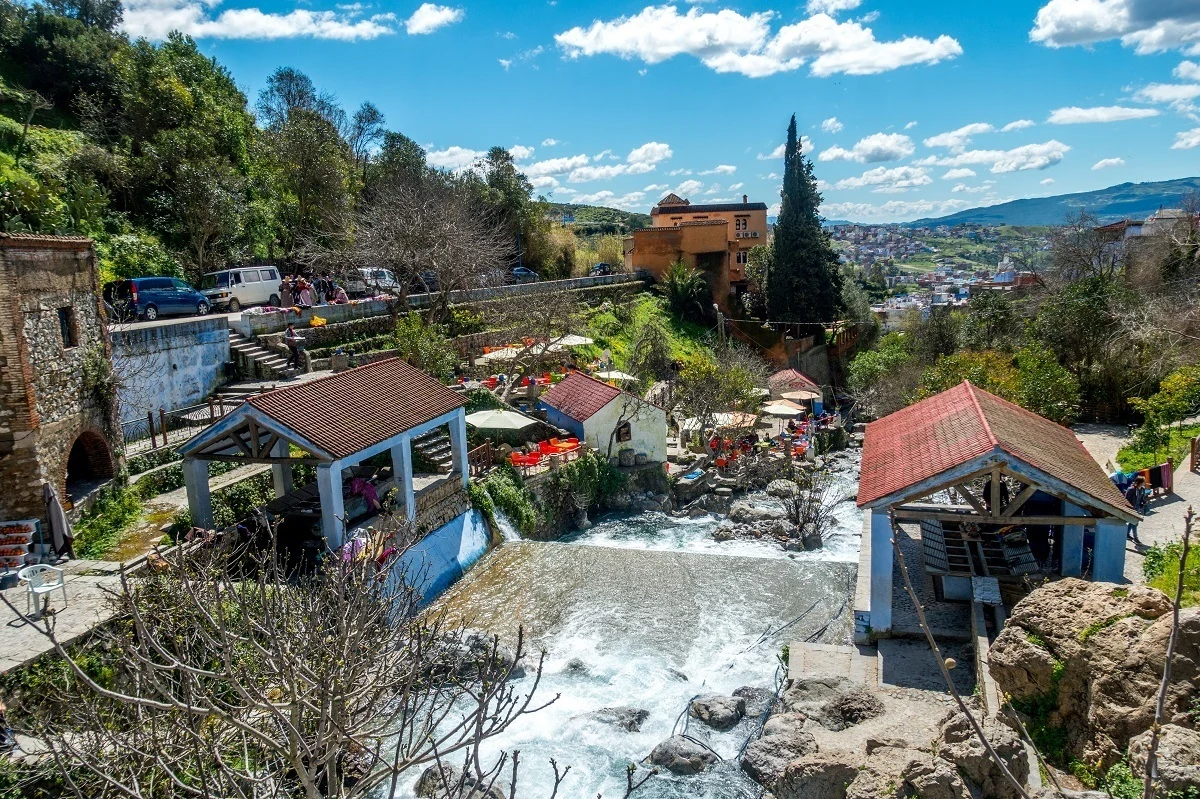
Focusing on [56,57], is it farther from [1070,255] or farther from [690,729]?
[1070,255]

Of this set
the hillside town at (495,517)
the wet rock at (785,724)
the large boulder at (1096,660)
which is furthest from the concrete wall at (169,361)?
the large boulder at (1096,660)

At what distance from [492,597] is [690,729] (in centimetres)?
610

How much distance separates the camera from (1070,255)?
43.0 m

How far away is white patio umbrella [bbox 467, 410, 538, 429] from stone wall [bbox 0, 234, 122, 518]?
952 centimetres

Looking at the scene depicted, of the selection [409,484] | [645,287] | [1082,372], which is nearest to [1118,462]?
[1082,372]

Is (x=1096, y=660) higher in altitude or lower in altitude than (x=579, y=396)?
lower

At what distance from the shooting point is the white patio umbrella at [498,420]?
79.7ft

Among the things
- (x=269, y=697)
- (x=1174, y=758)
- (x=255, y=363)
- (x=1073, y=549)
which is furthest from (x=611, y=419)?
(x=1174, y=758)

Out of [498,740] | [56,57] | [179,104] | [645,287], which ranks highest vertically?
[56,57]

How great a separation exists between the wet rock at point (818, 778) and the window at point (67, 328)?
53.2 feet

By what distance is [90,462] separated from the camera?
17922mm

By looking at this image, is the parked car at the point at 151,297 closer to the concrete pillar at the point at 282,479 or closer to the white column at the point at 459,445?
the concrete pillar at the point at 282,479

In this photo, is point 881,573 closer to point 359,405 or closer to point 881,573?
point 881,573

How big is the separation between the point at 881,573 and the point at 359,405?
37.5 ft
